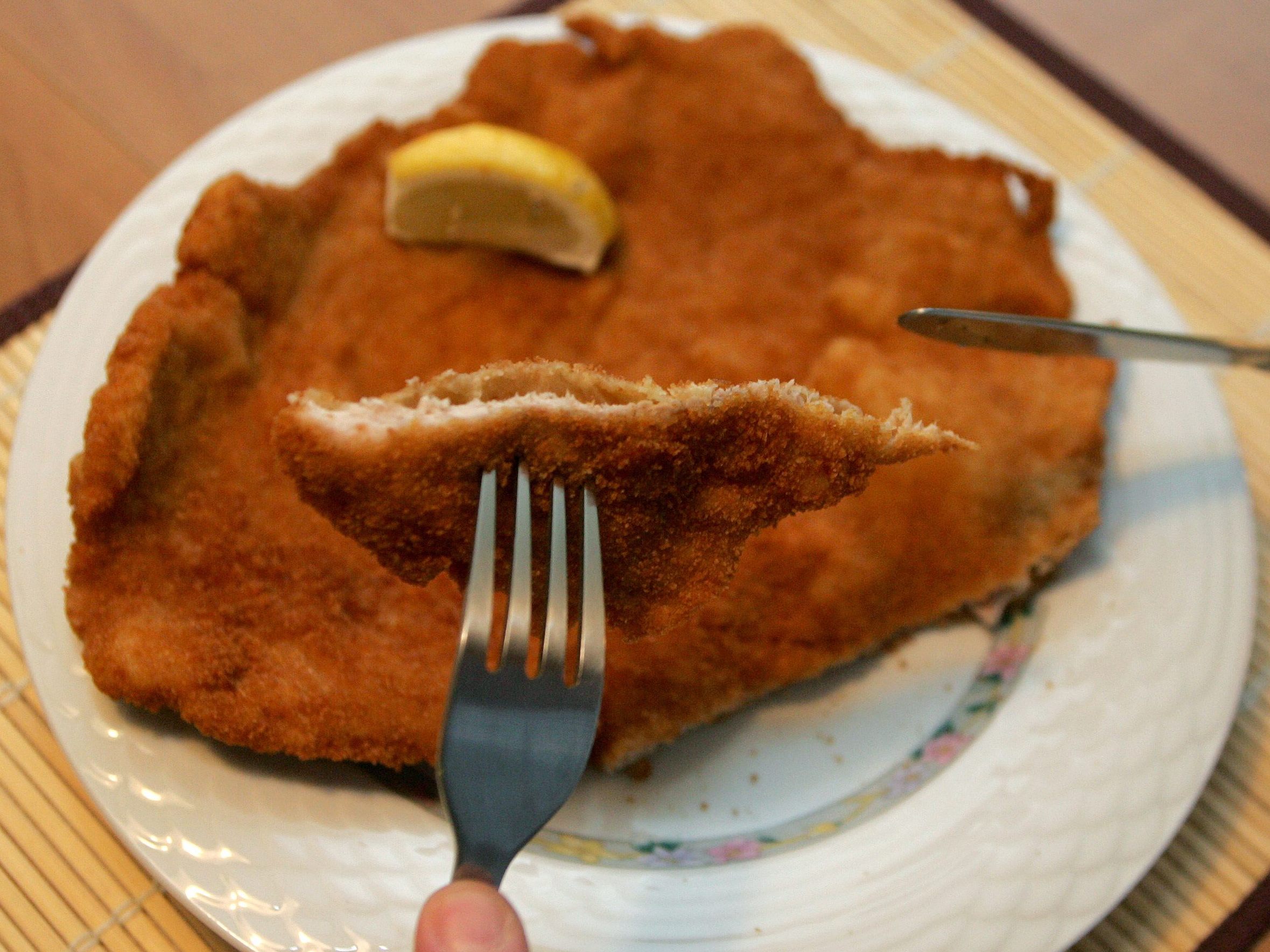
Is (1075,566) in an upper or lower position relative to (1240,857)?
upper

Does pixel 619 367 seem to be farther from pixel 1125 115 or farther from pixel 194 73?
pixel 1125 115

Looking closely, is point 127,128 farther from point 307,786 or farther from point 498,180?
point 307,786

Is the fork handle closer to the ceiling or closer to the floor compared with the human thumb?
closer to the floor

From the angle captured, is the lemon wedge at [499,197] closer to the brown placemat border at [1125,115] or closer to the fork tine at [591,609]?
the fork tine at [591,609]

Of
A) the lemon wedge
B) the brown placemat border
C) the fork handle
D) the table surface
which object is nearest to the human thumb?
the fork handle

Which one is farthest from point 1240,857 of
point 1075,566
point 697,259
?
point 697,259

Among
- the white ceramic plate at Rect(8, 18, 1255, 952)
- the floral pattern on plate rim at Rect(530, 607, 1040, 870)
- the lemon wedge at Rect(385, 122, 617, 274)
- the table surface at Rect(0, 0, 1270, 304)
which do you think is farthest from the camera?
the table surface at Rect(0, 0, 1270, 304)

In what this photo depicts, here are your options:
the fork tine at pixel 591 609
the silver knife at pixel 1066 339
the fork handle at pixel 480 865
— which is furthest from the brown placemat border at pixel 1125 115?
the fork handle at pixel 480 865

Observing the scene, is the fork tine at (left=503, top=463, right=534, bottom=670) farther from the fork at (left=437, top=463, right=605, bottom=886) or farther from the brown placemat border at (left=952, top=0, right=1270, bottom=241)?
the brown placemat border at (left=952, top=0, right=1270, bottom=241)
